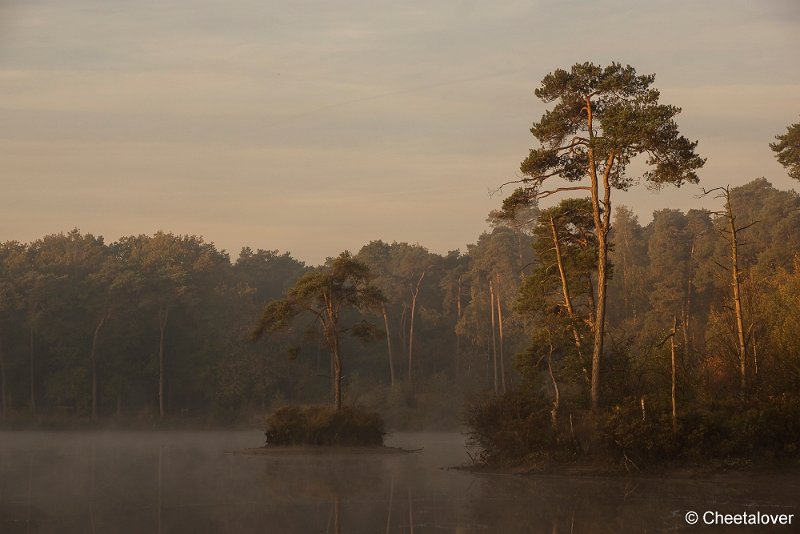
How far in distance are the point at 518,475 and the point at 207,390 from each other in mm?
67164

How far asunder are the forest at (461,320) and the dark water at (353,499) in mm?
5765

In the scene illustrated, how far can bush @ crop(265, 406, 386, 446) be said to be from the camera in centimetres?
5206

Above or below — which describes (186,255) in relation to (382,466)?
above

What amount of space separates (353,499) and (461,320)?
78.9m

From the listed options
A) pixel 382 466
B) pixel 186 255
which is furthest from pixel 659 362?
pixel 186 255

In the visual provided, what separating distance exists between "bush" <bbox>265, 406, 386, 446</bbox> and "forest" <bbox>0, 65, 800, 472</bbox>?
372 centimetres

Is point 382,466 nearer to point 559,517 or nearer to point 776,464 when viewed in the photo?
point 776,464

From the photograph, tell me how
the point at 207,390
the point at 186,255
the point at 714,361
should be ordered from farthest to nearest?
the point at 186,255
the point at 207,390
the point at 714,361

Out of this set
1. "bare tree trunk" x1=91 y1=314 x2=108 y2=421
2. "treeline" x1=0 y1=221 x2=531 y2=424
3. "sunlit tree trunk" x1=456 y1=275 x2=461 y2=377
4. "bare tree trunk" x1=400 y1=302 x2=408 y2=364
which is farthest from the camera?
"bare tree trunk" x1=400 y1=302 x2=408 y2=364

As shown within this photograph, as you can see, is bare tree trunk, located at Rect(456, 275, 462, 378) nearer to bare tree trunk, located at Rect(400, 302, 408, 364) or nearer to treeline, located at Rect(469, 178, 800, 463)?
bare tree trunk, located at Rect(400, 302, 408, 364)

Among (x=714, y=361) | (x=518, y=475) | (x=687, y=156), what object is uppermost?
(x=687, y=156)

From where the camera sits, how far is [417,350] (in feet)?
368

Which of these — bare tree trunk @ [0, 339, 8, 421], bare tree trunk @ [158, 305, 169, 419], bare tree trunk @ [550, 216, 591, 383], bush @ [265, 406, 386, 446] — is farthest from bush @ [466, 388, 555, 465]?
bare tree trunk @ [0, 339, 8, 421]

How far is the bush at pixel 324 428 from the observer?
171 feet
